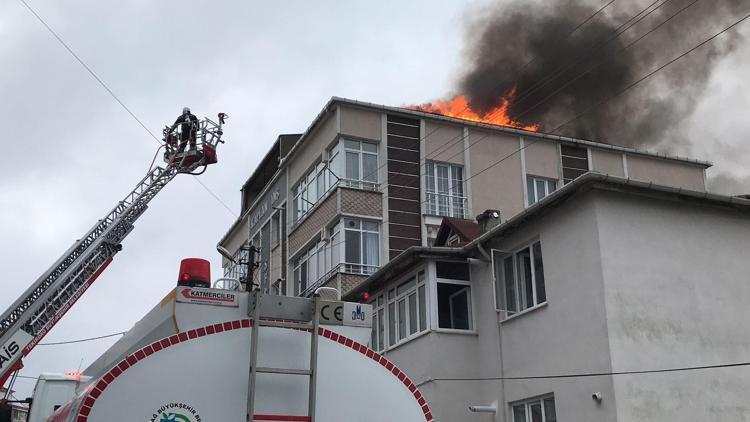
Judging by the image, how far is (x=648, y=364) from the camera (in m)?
15.2

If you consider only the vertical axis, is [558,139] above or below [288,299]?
above

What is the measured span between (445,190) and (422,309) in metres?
12.0

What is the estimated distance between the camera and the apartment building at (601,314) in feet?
50.2

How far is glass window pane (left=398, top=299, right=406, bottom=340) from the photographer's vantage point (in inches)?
836

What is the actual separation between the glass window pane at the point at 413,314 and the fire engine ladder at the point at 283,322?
44.8 feet

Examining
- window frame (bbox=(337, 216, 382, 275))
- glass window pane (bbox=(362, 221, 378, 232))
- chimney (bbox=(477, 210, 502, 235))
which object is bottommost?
chimney (bbox=(477, 210, 502, 235))

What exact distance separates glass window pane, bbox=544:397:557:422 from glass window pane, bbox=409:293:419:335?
4.59 meters

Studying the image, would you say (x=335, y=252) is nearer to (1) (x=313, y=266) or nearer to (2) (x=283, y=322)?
(1) (x=313, y=266)

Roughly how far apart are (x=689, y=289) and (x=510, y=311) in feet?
13.7

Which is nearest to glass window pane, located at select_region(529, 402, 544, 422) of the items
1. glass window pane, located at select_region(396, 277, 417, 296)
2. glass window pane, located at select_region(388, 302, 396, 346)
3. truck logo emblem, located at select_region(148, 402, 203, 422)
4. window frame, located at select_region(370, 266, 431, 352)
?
window frame, located at select_region(370, 266, 431, 352)

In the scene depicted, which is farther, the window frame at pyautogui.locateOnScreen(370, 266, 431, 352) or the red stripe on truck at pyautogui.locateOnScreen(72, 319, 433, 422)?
the window frame at pyautogui.locateOnScreen(370, 266, 431, 352)

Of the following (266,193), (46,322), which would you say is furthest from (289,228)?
(46,322)

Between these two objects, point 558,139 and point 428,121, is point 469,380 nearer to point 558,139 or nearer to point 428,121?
point 428,121

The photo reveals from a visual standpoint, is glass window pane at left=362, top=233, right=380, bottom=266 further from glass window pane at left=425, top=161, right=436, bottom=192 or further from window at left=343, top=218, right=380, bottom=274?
glass window pane at left=425, top=161, right=436, bottom=192
